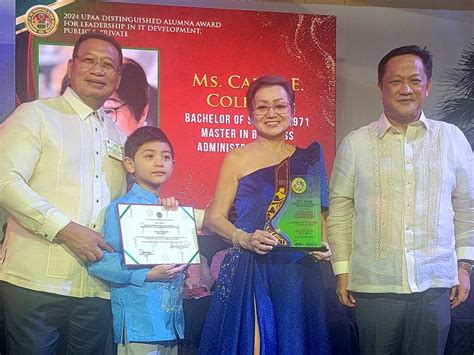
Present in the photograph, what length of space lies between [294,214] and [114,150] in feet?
2.15

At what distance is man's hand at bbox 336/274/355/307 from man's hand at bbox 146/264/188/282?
1.89 feet

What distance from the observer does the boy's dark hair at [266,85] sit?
2469 millimetres

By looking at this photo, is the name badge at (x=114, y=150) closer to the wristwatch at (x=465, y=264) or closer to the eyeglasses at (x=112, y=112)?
the eyeglasses at (x=112, y=112)

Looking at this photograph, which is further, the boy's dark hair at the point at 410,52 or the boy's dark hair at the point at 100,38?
the boy's dark hair at the point at 410,52

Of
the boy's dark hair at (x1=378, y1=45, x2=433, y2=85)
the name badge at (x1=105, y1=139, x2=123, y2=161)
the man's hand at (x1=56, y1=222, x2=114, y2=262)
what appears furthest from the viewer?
the boy's dark hair at (x1=378, y1=45, x2=433, y2=85)

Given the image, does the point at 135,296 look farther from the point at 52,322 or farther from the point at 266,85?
the point at 266,85

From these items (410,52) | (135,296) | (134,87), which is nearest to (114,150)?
(134,87)

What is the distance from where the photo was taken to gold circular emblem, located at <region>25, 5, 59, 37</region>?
94.6 inches

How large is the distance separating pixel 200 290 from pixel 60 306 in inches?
18.7

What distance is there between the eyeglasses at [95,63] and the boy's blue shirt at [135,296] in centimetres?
41

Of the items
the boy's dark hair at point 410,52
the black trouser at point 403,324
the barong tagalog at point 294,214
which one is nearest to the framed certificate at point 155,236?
the barong tagalog at point 294,214

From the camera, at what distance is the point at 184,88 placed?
248cm

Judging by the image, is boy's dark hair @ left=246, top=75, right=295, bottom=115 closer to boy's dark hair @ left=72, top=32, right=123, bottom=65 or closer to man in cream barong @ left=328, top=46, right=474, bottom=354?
man in cream barong @ left=328, top=46, right=474, bottom=354

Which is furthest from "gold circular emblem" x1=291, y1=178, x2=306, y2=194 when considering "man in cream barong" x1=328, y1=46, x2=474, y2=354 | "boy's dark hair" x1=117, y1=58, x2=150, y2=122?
"boy's dark hair" x1=117, y1=58, x2=150, y2=122
